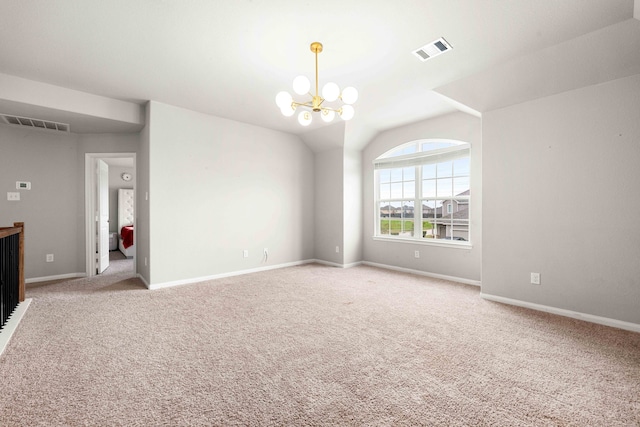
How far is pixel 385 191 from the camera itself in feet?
19.0

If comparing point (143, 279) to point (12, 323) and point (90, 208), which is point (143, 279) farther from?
point (12, 323)

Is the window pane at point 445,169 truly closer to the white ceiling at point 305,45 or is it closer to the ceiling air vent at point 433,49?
the white ceiling at point 305,45

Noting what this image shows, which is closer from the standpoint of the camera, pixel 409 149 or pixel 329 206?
pixel 409 149

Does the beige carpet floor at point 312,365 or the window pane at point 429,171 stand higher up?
the window pane at point 429,171

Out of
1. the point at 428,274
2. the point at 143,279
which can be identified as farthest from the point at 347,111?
the point at 143,279

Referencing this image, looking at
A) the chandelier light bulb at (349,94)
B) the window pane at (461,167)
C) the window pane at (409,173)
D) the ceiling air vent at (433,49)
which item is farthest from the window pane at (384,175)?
the chandelier light bulb at (349,94)

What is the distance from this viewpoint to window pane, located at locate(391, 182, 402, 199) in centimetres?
552

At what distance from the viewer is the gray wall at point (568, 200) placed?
2.81m

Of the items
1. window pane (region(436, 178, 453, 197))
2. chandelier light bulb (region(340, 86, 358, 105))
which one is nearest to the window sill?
window pane (region(436, 178, 453, 197))

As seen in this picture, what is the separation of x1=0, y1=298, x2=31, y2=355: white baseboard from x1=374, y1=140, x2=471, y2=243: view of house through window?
505cm

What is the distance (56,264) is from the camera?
4.73 meters

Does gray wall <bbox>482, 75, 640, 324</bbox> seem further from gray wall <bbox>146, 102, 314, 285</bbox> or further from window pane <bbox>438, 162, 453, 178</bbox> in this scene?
gray wall <bbox>146, 102, 314, 285</bbox>

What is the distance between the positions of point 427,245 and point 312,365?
3.45 metres

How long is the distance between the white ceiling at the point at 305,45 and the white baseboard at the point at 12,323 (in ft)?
7.74
